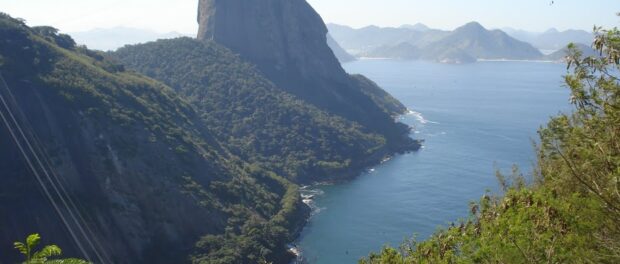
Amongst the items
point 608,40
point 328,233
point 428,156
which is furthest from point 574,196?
point 428,156

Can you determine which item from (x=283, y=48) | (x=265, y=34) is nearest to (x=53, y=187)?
(x=265, y=34)

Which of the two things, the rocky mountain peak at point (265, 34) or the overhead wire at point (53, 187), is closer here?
the overhead wire at point (53, 187)

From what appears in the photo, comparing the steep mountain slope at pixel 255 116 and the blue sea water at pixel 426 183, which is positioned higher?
the steep mountain slope at pixel 255 116

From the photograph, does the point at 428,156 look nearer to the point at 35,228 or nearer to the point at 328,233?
the point at 328,233

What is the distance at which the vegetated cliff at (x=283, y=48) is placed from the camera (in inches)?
4535

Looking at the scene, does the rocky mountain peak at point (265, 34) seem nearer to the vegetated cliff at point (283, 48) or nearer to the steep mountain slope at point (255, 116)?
the vegetated cliff at point (283, 48)

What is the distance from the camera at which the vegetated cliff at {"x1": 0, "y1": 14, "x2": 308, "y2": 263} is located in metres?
45.8

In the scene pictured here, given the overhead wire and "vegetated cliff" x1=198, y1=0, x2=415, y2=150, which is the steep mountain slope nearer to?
"vegetated cliff" x1=198, y1=0, x2=415, y2=150

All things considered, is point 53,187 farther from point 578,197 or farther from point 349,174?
point 349,174

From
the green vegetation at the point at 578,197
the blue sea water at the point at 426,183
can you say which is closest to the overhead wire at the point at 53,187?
the blue sea water at the point at 426,183

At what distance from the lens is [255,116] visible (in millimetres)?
96750

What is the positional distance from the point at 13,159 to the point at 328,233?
32.6m

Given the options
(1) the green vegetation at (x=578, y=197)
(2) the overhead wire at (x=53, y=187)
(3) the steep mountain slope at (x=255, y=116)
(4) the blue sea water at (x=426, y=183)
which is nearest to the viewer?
(1) the green vegetation at (x=578, y=197)

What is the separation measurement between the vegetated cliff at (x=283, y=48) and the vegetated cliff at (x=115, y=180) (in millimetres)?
50338
